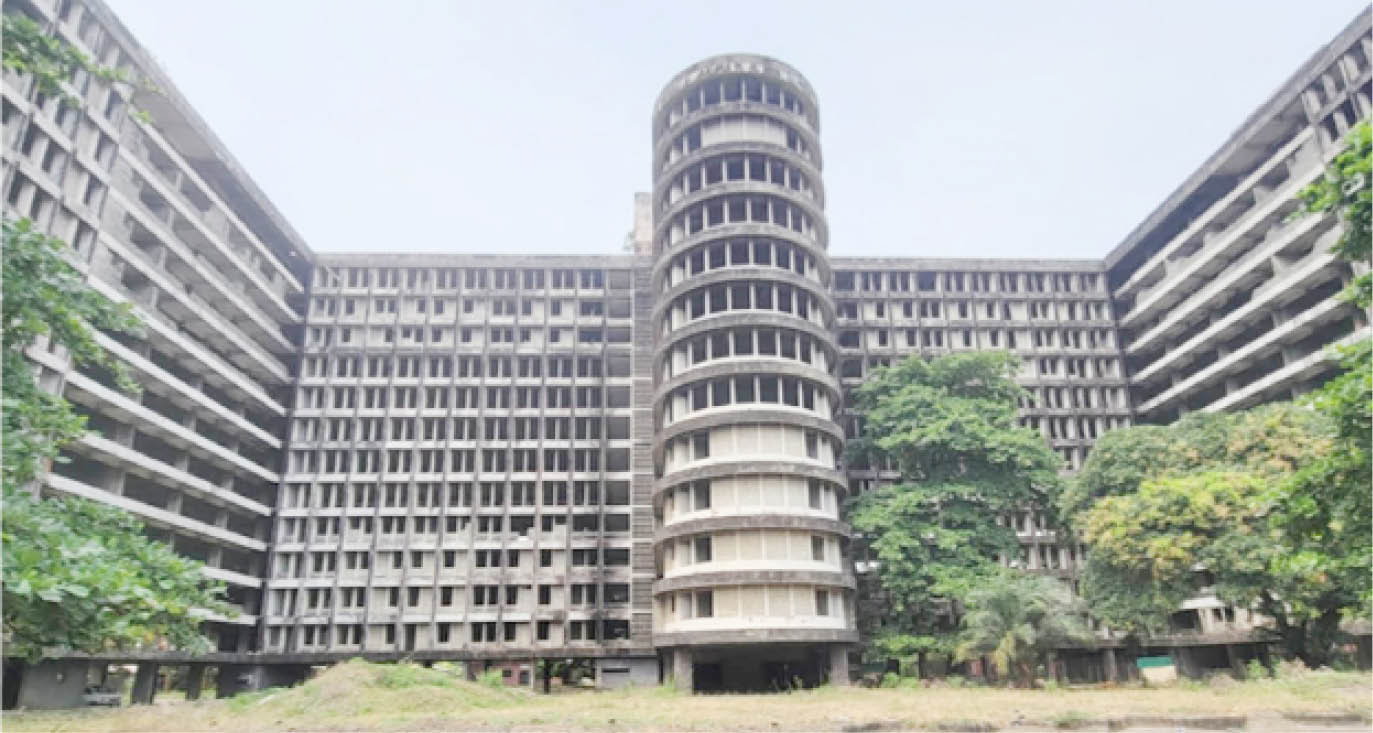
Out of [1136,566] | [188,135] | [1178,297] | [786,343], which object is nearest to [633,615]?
[786,343]

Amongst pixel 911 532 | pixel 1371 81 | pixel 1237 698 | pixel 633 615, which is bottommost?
pixel 1237 698

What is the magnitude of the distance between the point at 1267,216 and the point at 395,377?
194 ft

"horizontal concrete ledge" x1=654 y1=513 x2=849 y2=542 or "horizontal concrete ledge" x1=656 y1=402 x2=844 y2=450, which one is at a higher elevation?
"horizontal concrete ledge" x1=656 y1=402 x2=844 y2=450

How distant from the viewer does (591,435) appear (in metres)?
61.1

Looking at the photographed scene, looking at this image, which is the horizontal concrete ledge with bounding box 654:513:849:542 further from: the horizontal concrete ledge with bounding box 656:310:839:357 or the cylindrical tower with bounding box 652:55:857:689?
the horizontal concrete ledge with bounding box 656:310:839:357

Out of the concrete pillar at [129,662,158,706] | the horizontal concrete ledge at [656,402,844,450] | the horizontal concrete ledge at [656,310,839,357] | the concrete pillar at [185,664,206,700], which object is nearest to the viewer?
the horizontal concrete ledge at [656,402,844,450]

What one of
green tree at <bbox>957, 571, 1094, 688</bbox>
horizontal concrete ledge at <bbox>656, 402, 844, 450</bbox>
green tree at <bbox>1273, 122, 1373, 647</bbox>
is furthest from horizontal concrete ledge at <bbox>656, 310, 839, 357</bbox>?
green tree at <bbox>1273, 122, 1373, 647</bbox>

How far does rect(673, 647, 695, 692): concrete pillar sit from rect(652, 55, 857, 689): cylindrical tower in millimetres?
71

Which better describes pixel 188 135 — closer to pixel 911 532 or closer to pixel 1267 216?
pixel 911 532

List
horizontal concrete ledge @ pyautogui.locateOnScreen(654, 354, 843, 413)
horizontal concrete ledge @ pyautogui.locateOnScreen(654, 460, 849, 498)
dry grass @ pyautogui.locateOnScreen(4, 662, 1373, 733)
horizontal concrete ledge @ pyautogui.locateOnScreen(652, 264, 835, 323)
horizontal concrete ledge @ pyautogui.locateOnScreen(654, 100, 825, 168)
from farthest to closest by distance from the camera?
1. horizontal concrete ledge @ pyautogui.locateOnScreen(654, 100, 825, 168)
2. horizontal concrete ledge @ pyautogui.locateOnScreen(652, 264, 835, 323)
3. horizontal concrete ledge @ pyautogui.locateOnScreen(654, 354, 843, 413)
4. horizontal concrete ledge @ pyautogui.locateOnScreen(654, 460, 849, 498)
5. dry grass @ pyautogui.locateOnScreen(4, 662, 1373, 733)

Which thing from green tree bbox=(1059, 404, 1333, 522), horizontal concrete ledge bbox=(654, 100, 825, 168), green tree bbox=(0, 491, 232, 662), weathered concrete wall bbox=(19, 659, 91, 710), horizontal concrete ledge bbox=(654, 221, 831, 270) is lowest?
weathered concrete wall bbox=(19, 659, 91, 710)

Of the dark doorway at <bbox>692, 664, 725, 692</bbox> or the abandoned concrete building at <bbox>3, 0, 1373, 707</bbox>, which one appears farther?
the dark doorway at <bbox>692, 664, 725, 692</bbox>

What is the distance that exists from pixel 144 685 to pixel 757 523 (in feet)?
121

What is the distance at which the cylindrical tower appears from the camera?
40562 mm
